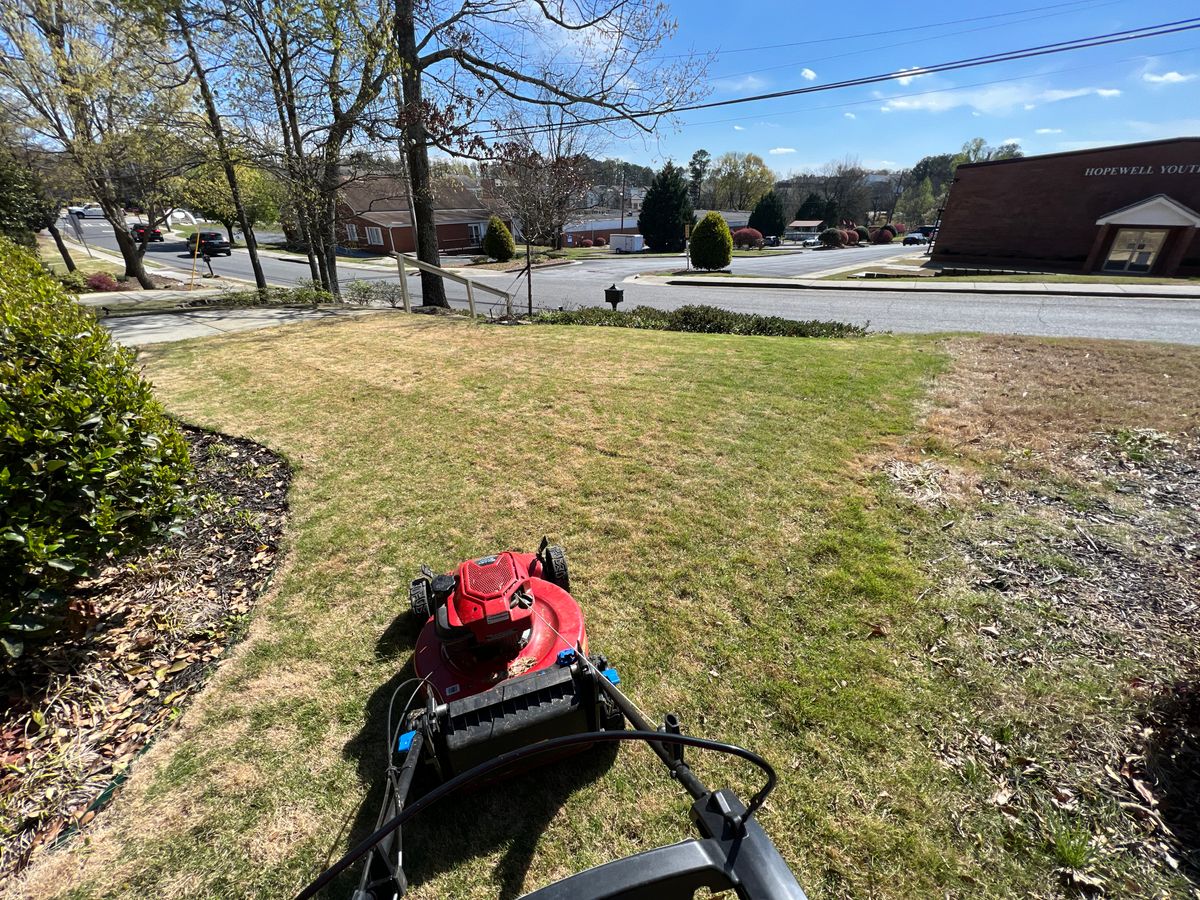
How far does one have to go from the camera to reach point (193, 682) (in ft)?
9.04

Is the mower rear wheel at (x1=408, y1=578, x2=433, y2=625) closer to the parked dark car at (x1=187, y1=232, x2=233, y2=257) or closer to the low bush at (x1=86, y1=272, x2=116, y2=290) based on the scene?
the low bush at (x1=86, y1=272, x2=116, y2=290)

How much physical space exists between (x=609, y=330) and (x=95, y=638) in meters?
9.26

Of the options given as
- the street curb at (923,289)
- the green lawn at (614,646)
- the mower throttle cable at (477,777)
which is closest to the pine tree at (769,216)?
the street curb at (923,289)

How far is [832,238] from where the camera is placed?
4772 cm

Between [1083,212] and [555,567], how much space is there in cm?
→ 3294

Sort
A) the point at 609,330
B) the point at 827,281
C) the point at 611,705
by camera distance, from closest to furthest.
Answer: the point at 611,705 < the point at 609,330 < the point at 827,281

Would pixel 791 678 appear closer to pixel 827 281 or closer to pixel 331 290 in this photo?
pixel 331 290

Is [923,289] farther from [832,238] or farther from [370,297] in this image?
[832,238]

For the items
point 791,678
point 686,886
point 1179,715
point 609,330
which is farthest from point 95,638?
point 609,330

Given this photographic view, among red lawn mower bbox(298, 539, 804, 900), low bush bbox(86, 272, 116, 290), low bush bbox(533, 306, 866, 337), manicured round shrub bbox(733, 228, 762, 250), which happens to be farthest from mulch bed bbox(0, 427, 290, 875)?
manicured round shrub bbox(733, 228, 762, 250)

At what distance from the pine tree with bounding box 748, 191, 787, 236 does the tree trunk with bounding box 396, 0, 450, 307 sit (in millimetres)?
49903

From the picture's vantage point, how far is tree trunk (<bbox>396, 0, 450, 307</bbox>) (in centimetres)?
1062

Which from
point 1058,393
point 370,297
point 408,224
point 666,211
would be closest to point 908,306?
point 1058,393

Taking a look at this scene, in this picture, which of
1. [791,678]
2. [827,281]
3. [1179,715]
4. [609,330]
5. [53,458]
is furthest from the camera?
[827,281]
